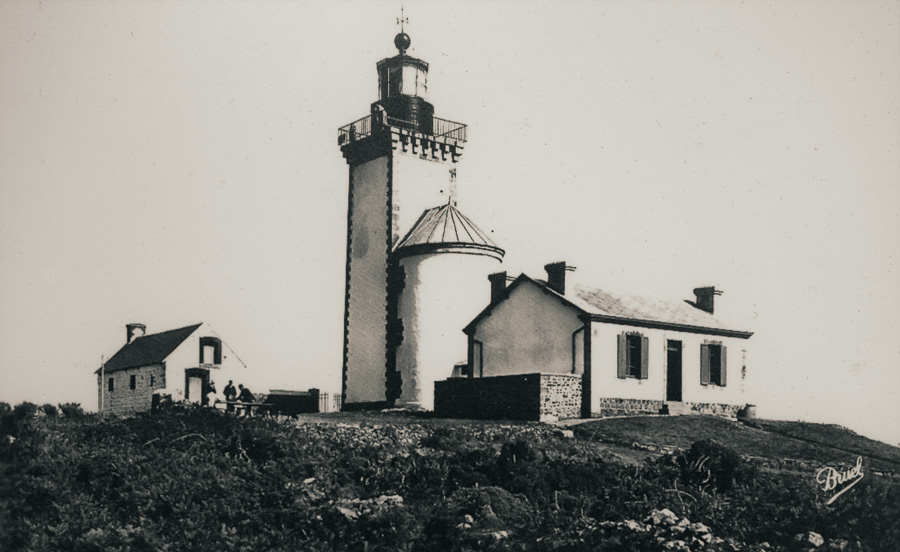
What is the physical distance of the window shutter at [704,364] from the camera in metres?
32.1

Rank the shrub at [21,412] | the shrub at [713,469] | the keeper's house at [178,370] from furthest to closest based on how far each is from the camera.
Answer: the keeper's house at [178,370] < the shrub at [21,412] < the shrub at [713,469]

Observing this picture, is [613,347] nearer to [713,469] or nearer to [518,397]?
[518,397]

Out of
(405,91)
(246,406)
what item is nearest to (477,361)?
(246,406)

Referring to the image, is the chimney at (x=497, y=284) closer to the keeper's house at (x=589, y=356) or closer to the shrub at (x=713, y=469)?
the keeper's house at (x=589, y=356)

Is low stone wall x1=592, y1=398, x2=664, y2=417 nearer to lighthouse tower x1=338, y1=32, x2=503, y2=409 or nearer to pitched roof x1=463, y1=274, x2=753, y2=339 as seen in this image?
pitched roof x1=463, y1=274, x2=753, y2=339

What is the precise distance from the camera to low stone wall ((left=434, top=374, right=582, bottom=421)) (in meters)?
27.6

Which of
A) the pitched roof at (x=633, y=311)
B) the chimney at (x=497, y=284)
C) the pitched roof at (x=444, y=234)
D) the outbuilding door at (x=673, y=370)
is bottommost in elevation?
the outbuilding door at (x=673, y=370)

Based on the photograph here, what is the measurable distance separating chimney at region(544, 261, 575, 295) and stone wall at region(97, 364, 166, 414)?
17.0m

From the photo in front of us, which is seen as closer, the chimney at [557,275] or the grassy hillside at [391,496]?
the grassy hillside at [391,496]

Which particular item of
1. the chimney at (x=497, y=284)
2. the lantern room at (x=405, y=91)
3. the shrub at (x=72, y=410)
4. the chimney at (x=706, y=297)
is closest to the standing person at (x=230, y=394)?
the shrub at (x=72, y=410)

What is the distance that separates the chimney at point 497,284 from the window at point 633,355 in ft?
14.5

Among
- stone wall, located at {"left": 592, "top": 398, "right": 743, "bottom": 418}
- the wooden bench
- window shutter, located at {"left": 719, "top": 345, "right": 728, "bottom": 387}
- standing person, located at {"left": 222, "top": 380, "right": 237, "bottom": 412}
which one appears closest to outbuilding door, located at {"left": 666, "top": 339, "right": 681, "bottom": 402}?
stone wall, located at {"left": 592, "top": 398, "right": 743, "bottom": 418}

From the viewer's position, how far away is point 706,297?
115 ft

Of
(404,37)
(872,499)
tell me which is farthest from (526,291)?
(872,499)
